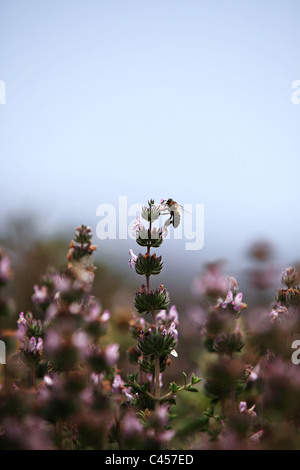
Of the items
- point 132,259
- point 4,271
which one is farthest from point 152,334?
point 4,271

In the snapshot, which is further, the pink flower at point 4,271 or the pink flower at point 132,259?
the pink flower at point 132,259

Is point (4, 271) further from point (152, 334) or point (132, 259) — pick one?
point (152, 334)

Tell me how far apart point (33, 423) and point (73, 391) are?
178 millimetres

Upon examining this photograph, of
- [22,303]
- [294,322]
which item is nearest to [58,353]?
[294,322]

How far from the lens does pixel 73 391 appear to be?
5.74ft

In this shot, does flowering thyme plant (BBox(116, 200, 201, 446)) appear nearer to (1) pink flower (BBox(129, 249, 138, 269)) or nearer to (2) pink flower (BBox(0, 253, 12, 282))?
(1) pink flower (BBox(129, 249, 138, 269))

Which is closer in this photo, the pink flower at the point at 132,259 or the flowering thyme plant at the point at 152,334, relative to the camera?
the flowering thyme plant at the point at 152,334

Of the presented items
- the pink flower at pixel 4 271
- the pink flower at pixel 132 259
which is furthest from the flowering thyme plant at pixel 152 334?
the pink flower at pixel 4 271

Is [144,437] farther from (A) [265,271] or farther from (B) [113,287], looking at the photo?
(B) [113,287]

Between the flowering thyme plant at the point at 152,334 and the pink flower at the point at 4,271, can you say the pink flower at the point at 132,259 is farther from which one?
the pink flower at the point at 4,271

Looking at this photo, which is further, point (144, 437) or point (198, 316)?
point (198, 316)

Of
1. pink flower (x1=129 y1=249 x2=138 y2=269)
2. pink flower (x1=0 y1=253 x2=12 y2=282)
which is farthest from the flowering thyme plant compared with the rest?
pink flower (x1=0 y1=253 x2=12 y2=282)

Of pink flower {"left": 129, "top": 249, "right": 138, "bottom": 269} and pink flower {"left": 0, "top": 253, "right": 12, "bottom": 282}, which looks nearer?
pink flower {"left": 0, "top": 253, "right": 12, "bottom": 282}
